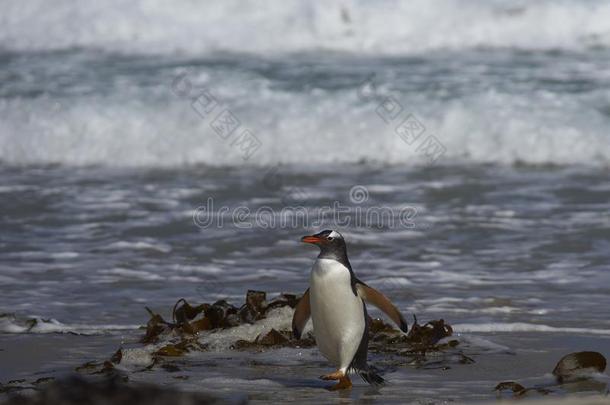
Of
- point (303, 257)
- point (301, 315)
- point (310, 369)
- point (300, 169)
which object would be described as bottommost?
point (310, 369)

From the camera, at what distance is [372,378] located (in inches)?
172

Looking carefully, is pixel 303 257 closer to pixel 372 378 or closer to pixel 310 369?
pixel 310 369

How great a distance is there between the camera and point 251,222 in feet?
26.3

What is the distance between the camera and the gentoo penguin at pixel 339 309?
14.5 ft

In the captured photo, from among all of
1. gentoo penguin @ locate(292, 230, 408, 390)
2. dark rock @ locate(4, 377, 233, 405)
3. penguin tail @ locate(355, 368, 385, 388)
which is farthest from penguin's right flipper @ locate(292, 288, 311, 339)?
dark rock @ locate(4, 377, 233, 405)

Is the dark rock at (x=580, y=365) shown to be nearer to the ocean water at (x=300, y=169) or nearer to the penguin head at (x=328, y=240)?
the ocean water at (x=300, y=169)

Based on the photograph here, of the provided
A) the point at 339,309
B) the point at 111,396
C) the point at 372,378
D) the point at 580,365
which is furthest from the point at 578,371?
the point at 111,396

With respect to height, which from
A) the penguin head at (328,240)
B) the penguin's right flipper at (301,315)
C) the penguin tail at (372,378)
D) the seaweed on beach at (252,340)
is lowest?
the penguin tail at (372,378)

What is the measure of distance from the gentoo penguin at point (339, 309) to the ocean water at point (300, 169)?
16 cm

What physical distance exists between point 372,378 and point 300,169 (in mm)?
6085

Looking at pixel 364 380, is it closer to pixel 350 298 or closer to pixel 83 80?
pixel 350 298

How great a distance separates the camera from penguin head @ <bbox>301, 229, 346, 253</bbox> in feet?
14.6

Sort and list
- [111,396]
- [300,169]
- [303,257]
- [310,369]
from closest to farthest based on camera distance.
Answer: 1. [111,396]
2. [310,369]
3. [303,257]
4. [300,169]

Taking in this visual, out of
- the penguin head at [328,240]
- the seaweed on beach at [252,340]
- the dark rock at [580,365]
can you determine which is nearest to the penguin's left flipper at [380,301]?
the penguin head at [328,240]
